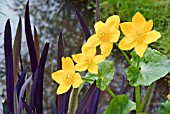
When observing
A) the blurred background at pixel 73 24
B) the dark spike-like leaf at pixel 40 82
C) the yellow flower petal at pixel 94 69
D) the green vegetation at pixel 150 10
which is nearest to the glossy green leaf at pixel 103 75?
the yellow flower petal at pixel 94 69

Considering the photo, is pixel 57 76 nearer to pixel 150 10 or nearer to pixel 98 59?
pixel 98 59

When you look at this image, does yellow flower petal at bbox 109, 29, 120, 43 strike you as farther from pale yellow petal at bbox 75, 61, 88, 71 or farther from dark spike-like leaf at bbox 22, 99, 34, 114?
dark spike-like leaf at bbox 22, 99, 34, 114

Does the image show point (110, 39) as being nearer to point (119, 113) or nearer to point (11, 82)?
point (119, 113)

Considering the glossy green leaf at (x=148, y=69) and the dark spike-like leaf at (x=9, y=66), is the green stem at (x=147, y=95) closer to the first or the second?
the glossy green leaf at (x=148, y=69)

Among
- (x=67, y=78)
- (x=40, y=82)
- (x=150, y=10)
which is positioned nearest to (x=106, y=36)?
(x=67, y=78)

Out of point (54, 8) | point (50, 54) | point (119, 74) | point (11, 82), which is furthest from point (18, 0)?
point (11, 82)
